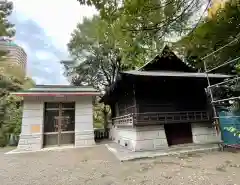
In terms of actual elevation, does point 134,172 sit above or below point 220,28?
below

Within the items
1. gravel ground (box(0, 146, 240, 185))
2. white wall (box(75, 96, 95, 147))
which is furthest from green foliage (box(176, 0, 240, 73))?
white wall (box(75, 96, 95, 147))

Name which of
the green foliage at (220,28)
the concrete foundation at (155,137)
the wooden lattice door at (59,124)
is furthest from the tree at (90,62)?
the green foliage at (220,28)

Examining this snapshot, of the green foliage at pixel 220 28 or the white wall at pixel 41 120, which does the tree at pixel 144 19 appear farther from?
the white wall at pixel 41 120

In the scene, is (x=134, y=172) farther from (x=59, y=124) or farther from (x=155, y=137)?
(x=59, y=124)

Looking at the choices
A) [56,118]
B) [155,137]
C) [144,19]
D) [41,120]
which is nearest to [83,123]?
[56,118]

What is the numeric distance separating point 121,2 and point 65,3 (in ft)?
3.80

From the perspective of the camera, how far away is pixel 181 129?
24.9 feet

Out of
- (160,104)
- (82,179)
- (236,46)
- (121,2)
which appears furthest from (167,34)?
(160,104)

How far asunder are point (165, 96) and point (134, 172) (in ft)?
14.4

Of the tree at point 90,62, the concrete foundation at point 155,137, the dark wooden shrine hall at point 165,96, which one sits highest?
the tree at point 90,62

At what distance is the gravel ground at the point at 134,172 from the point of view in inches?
141

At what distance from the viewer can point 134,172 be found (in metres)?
4.20

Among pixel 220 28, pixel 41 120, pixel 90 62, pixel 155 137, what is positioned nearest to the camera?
pixel 220 28

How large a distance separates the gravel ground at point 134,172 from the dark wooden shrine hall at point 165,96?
6.56 ft
